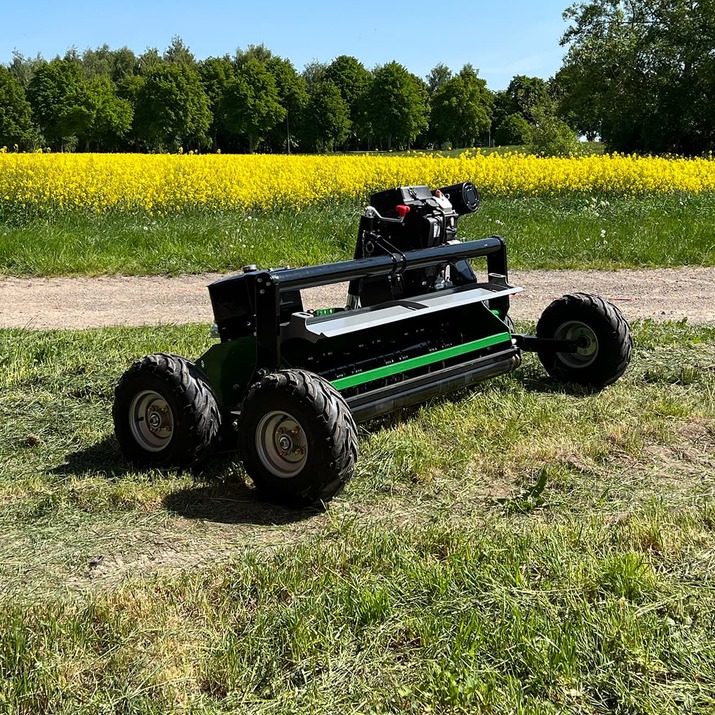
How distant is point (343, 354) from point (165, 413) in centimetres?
116

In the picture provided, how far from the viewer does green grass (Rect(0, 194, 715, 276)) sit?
11.7 metres

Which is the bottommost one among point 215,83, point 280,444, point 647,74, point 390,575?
point 390,575

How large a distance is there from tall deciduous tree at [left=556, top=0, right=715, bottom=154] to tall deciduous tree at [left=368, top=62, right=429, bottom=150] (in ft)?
92.4

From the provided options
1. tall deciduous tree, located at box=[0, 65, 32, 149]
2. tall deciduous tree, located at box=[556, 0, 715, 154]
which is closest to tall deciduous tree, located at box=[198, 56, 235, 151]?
tall deciduous tree, located at box=[0, 65, 32, 149]

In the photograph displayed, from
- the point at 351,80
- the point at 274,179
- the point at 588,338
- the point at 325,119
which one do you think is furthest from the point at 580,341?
the point at 351,80

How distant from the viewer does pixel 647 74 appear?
126ft

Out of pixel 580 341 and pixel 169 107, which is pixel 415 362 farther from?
pixel 169 107

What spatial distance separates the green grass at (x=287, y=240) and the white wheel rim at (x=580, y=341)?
19.5 ft

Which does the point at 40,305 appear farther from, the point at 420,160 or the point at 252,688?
the point at 420,160

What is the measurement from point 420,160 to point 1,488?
16.0m

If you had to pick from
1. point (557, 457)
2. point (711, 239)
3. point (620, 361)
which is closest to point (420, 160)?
point (711, 239)

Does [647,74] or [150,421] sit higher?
[647,74]

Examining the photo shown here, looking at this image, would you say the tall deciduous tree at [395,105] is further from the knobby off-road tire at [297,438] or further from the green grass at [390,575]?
the knobby off-road tire at [297,438]

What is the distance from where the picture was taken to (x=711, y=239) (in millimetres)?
12773
